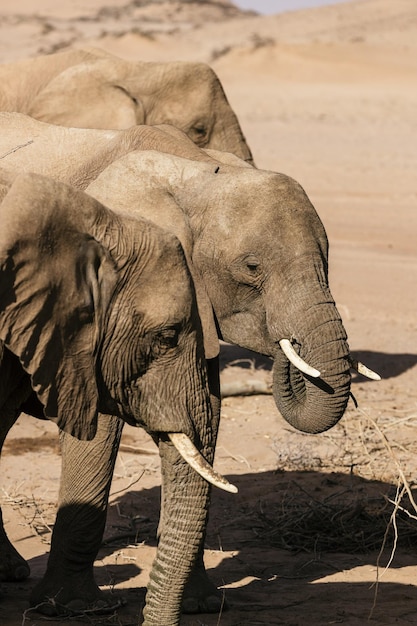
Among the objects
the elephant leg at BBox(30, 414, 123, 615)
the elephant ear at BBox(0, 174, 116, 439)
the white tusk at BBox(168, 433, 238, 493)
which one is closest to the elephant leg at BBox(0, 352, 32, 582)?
the elephant ear at BBox(0, 174, 116, 439)

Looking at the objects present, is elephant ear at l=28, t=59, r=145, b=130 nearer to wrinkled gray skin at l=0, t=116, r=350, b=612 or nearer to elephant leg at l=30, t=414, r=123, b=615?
wrinkled gray skin at l=0, t=116, r=350, b=612

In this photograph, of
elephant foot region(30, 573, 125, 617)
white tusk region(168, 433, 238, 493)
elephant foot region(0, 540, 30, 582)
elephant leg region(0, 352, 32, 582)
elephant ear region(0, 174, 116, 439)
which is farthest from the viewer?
elephant foot region(0, 540, 30, 582)

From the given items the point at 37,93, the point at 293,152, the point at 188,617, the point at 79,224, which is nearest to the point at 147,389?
the point at 79,224

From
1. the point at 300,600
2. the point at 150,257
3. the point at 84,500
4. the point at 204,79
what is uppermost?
the point at 150,257

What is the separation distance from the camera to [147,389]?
13.9ft

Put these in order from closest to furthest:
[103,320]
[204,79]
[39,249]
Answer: [39,249]
[103,320]
[204,79]

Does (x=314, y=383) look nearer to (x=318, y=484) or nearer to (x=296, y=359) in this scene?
(x=296, y=359)

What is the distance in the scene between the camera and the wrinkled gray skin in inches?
213

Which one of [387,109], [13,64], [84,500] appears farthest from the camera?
[387,109]

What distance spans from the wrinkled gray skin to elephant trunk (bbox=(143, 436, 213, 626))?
3.21ft

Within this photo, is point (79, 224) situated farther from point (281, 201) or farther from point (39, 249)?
point (281, 201)

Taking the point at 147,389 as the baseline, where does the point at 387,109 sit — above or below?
below

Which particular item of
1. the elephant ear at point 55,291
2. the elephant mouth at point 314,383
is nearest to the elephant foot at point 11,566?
the elephant mouth at point 314,383

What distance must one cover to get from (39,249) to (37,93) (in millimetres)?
6709
